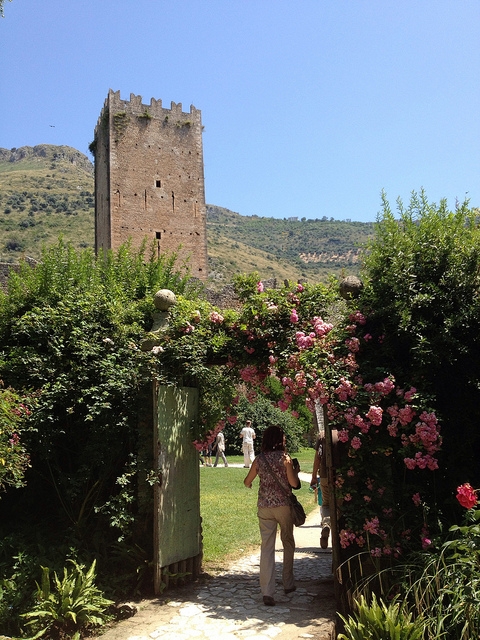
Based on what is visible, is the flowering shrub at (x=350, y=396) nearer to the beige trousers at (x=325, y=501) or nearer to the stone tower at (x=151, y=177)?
the beige trousers at (x=325, y=501)

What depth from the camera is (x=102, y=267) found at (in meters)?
8.93

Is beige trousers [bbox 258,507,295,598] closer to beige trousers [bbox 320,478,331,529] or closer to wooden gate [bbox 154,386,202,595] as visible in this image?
wooden gate [bbox 154,386,202,595]

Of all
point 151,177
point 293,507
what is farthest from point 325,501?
point 151,177

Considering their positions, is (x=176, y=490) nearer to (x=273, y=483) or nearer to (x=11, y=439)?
(x=273, y=483)

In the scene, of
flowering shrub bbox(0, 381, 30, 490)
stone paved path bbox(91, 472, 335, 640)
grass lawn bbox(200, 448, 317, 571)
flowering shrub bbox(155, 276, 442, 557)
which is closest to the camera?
stone paved path bbox(91, 472, 335, 640)

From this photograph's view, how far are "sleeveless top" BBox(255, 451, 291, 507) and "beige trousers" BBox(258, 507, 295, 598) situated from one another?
0.18 feet

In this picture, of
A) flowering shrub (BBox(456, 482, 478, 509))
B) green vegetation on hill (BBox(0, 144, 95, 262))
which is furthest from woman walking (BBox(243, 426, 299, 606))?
green vegetation on hill (BBox(0, 144, 95, 262))

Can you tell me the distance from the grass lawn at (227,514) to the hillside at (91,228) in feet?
81.9

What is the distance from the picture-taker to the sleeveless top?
557 cm

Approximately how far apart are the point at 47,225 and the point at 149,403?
181 ft

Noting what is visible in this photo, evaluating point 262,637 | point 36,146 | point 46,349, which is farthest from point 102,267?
point 36,146

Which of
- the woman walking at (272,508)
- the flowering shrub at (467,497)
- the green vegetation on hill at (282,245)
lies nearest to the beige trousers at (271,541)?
the woman walking at (272,508)

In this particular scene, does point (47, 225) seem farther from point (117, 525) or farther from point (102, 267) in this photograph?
point (117, 525)

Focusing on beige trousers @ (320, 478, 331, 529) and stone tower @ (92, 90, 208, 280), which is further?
stone tower @ (92, 90, 208, 280)
